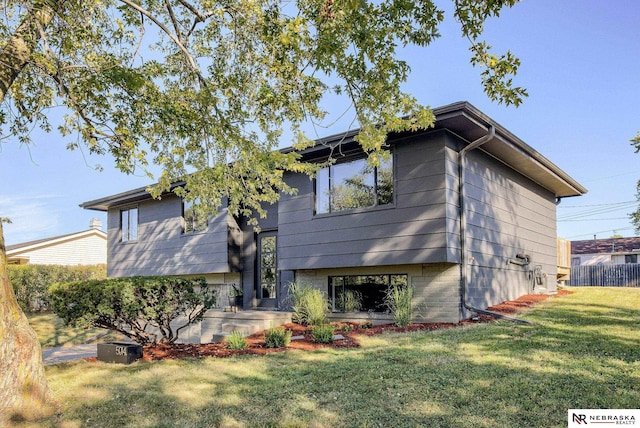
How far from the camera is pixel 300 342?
7988 millimetres

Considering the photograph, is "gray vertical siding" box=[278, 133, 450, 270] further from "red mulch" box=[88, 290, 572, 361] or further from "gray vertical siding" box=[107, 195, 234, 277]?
"gray vertical siding" box=[107, 195, 234, 277]

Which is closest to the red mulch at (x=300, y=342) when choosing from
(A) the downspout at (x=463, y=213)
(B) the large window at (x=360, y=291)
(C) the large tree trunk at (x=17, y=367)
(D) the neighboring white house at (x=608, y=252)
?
(A) the downspout at (x=463, y=213)

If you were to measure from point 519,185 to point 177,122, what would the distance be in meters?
9.75

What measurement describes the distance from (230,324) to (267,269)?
3439 mm

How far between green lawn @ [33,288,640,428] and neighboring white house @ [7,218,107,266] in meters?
22.1

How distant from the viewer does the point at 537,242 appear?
1364cm

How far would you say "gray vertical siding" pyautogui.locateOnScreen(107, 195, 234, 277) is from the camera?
548 inches

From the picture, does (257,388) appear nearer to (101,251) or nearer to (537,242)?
(537,242)

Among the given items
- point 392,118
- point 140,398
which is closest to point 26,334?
point 140,398

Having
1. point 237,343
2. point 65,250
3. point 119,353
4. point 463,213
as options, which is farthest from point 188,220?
point 65,250


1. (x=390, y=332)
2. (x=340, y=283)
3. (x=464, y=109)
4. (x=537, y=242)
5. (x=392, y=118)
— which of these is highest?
(x=464, y=109)

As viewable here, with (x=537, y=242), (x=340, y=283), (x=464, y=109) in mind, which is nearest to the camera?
(x=464, y=109)

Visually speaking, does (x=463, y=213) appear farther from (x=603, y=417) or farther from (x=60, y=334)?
(x=60, y=334)

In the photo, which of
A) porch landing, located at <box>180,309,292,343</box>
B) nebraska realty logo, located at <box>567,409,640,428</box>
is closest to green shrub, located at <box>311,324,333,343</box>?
porch landing, located at <box>180,309,292,343</box>
